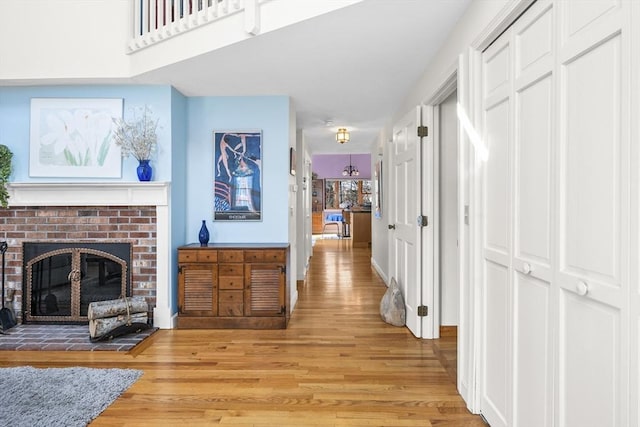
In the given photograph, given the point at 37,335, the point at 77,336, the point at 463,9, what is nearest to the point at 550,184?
the point at 463,9

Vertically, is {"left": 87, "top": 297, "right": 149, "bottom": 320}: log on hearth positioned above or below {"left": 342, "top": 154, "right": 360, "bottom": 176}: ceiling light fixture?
below

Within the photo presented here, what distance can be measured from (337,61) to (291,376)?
236 centimetres

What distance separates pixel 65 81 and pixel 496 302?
385 centimetres

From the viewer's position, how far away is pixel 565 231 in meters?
1.42

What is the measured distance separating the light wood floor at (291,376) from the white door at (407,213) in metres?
0.38

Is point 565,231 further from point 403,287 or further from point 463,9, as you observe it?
point 403,287

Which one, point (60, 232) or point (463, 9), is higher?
point (463, 9)

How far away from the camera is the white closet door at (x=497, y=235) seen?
1.85 m

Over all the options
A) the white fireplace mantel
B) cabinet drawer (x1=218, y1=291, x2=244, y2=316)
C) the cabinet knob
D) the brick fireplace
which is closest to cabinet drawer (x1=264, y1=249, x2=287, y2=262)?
cabinet drawer (x1=218, y1=291, x2=244, y2=316)

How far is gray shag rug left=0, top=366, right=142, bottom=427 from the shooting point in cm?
212

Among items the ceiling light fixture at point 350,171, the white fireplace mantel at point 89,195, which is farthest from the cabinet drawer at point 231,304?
the ceiling light fixture at point 350,171

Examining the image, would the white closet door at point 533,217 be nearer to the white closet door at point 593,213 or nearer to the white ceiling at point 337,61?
the white closet door at point 593,213

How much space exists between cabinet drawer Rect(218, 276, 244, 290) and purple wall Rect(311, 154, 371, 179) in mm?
10773

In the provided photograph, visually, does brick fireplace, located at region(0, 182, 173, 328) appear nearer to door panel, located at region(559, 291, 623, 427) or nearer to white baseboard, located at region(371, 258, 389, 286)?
white baseboard, located at region(371, 258, 389, 286)
